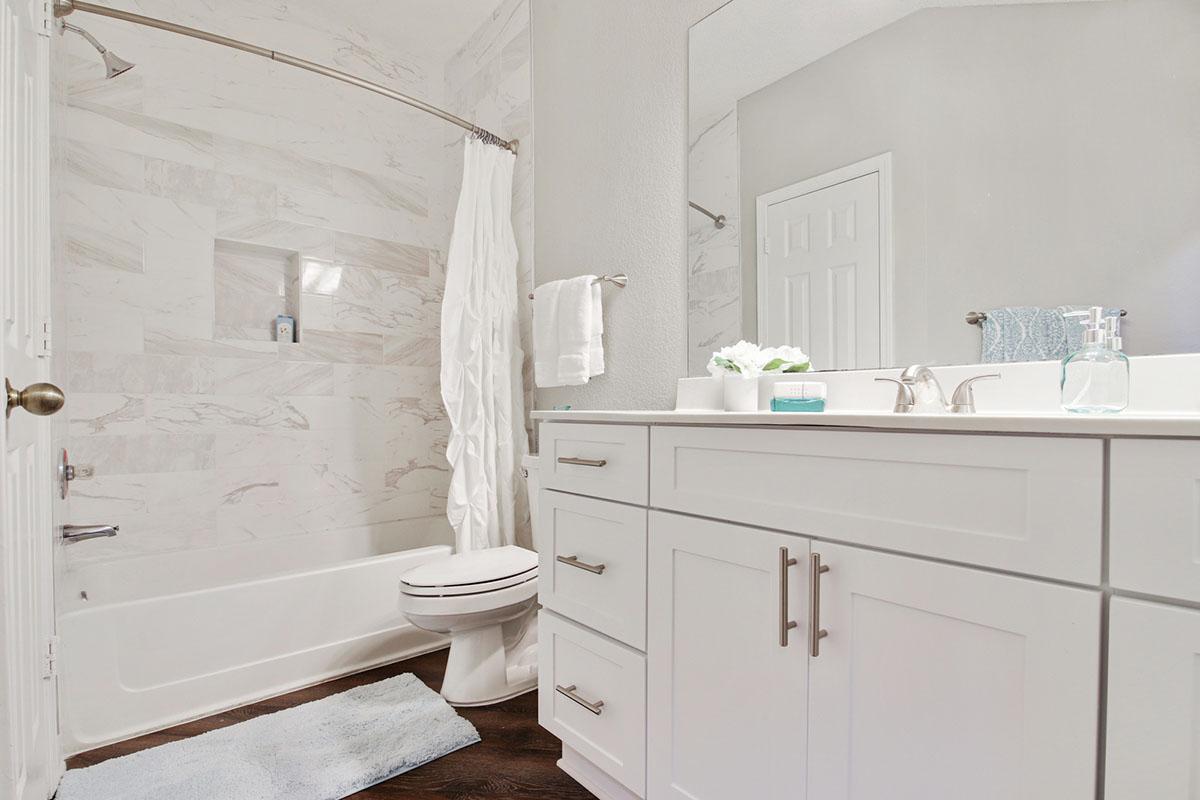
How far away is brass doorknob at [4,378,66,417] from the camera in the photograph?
0.86m

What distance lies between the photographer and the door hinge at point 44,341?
48.5 inches

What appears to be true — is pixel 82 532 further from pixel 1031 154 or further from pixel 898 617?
pixel 1031 154

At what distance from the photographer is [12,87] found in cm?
95

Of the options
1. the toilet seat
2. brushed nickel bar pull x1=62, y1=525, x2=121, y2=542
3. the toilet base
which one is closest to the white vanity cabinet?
the toilet seat

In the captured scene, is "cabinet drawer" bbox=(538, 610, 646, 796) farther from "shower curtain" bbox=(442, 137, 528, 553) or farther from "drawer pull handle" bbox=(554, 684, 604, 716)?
"shower curtain" bbox=(442, 137, 528, 553)

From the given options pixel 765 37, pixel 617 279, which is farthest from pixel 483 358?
pixel 765 37

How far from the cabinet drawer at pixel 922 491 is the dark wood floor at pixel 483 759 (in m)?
0.91

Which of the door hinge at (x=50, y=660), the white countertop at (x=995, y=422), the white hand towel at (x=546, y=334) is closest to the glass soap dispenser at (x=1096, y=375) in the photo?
the white countertop at (x=995, y=422)

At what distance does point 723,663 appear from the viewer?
3.35 feet

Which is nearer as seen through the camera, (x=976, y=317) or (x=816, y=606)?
(x=816, y=606)

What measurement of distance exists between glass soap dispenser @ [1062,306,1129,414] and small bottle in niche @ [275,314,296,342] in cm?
267

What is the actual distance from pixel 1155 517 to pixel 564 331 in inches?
61.9

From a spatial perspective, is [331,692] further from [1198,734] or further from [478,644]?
[1198,734]

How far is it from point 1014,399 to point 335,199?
2.68 metres
